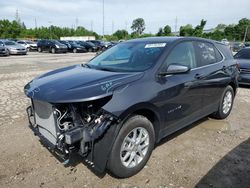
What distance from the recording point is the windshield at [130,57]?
140 inches

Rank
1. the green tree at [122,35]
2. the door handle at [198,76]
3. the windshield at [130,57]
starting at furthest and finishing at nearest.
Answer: the green tree at [122,35] < the door handle at [198,76] < the windshield at [130,57]

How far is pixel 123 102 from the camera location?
2.81m

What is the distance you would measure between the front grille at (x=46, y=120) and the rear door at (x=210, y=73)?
2.41m

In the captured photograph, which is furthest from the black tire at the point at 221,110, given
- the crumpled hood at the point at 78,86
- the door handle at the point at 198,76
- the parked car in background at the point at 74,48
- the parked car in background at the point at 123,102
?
the parked car in background at the point at 74,48

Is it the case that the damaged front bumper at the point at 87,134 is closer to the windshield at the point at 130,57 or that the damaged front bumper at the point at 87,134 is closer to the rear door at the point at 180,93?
the rear door at the point at 180,93

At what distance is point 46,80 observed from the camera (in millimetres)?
Result: 3406

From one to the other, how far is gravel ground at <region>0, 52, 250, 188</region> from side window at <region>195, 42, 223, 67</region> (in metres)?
1.31

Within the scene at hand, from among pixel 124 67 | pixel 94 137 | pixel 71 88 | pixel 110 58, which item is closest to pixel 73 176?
pixel 94 137

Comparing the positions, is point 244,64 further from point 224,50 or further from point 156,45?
point 156,45

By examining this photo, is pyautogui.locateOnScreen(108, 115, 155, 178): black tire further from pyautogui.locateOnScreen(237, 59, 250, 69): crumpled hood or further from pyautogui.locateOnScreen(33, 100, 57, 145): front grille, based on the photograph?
pyautogui.locateOnScreen(237, 59, 250, 69): crumpled hood

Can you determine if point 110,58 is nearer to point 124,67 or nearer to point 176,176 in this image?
point 124,67

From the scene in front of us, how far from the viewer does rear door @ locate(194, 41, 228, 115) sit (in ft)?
14.0

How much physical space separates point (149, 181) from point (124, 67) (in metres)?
1.62

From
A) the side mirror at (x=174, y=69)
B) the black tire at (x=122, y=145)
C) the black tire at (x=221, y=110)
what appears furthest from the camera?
the black tire at (x=221, y=110)
